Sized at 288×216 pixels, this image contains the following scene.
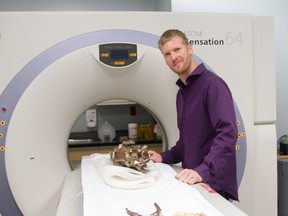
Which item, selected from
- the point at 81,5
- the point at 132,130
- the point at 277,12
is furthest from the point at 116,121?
the point at 277,12

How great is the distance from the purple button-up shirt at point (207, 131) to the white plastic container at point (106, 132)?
1.74m

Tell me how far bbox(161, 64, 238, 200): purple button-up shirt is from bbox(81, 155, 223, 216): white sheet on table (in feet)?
0.61

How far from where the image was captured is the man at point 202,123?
49.4 inches

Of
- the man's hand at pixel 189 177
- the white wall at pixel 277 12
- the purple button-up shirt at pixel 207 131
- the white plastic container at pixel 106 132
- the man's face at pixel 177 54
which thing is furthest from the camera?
the white plastic container at pixel 106 132

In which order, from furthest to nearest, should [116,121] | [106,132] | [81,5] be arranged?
[116,121] → [81,5] → [106,132]

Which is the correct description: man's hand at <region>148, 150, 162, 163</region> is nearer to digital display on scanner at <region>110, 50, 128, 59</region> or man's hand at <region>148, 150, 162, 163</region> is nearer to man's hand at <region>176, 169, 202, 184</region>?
man's hand at <region>176, 169, 202, 184</region>

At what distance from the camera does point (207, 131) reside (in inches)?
55.4

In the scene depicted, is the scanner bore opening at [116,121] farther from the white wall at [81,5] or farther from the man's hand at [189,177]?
the man's hand at [189,177]

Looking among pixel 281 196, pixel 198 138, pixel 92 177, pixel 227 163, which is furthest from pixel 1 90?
pixel 281 196

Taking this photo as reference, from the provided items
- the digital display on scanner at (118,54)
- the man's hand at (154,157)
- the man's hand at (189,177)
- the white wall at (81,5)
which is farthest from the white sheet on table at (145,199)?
the white wall at (81,5)

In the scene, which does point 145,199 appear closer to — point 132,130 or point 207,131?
point 207,131

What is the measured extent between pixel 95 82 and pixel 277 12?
225 cm

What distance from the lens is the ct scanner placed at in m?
1.51

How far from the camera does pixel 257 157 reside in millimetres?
1730
